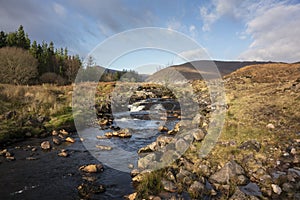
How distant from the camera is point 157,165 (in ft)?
22.3

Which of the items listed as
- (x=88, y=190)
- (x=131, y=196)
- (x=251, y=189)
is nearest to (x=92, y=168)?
(x=88, y=190)

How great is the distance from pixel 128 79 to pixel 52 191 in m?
37.5

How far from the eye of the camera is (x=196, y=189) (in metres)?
5.38

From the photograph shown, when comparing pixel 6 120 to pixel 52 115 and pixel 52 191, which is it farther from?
pixel 52 191

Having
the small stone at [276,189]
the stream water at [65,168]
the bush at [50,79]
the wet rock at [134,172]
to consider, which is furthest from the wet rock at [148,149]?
the bush at [50,79]

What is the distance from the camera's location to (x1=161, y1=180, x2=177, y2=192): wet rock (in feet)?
18.4

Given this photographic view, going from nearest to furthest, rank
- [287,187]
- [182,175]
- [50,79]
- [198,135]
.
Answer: [287,187] → [182,175] → [198,135] → [50,79]

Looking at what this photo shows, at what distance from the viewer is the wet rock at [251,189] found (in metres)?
5.07

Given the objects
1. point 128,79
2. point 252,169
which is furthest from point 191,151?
point 128,79

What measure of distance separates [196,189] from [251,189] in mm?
1338

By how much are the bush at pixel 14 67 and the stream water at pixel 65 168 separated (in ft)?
58.5

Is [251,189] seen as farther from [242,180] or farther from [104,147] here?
[104,147]

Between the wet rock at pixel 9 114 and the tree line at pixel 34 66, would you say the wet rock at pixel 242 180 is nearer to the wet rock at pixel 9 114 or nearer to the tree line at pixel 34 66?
the wet rock at pixel 9 114

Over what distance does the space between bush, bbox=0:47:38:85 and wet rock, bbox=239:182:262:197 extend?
26.9 metres
